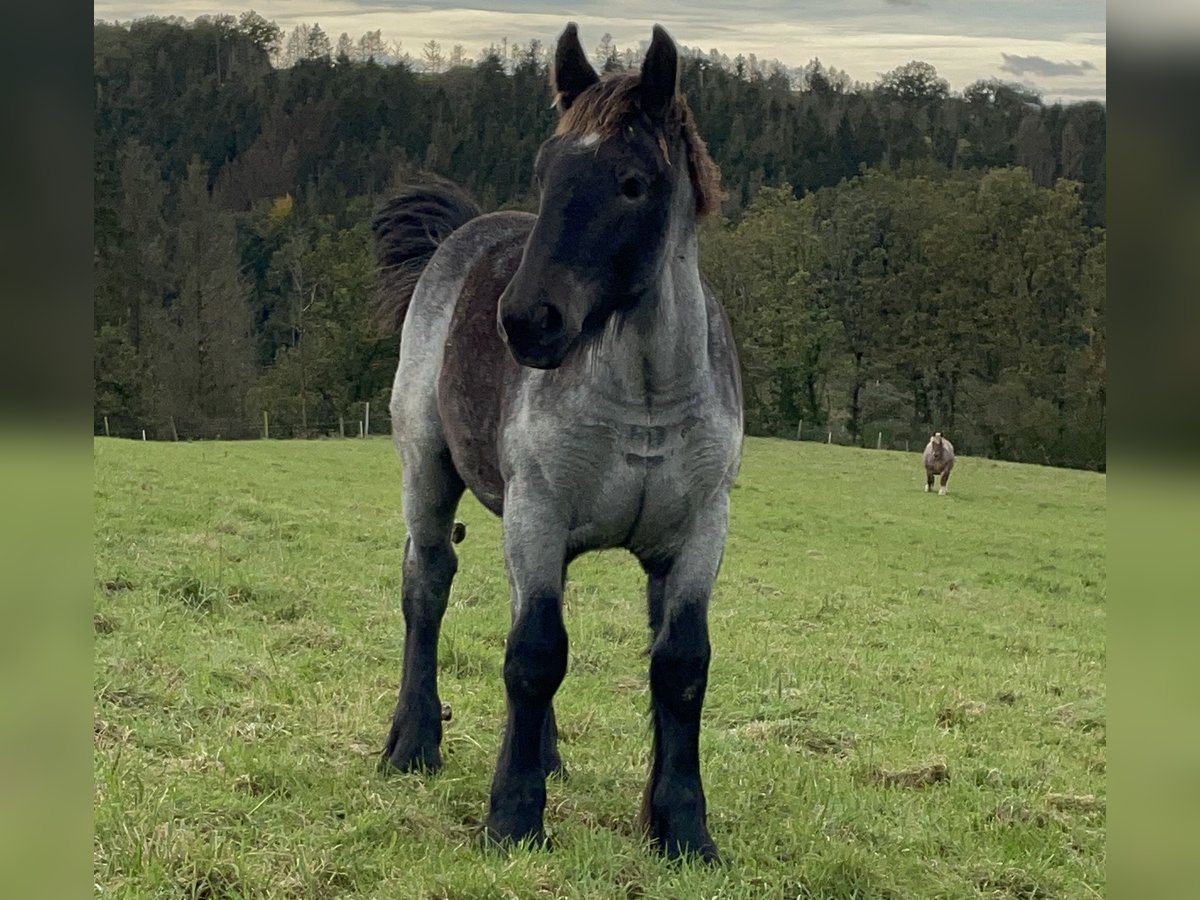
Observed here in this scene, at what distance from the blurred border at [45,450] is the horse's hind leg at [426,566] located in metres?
4.46

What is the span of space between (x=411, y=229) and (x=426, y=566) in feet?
6.75

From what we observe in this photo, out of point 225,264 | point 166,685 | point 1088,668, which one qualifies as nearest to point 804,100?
point 225,264

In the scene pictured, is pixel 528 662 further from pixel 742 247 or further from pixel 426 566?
pixel 742 247

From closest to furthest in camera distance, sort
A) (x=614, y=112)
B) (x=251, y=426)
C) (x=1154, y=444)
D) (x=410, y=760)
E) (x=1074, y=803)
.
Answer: (x=1154, y=444) < (x=614, y=112) < (x=410, y=760) < (x=1074, y=803) < (x=251, y=426)

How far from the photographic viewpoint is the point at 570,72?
171 inches

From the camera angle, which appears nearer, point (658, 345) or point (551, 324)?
point (551, 324)

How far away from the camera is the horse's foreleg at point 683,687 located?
457 centimetres

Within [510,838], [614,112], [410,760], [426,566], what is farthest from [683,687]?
[614,112]

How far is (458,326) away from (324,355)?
1482 inches

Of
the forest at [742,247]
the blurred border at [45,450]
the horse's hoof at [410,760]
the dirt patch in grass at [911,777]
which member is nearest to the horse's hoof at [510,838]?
the horse's hoof at [410,760]

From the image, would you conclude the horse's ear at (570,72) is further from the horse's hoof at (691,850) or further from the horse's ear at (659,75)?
the horse's hoof at (691,850)

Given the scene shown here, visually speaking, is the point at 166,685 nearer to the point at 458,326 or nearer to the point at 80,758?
the point at 458,326

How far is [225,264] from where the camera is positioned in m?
48.6

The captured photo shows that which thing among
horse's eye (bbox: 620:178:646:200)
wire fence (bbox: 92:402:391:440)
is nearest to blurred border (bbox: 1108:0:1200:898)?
horse's eye (bbox: 620:178:646:200)
